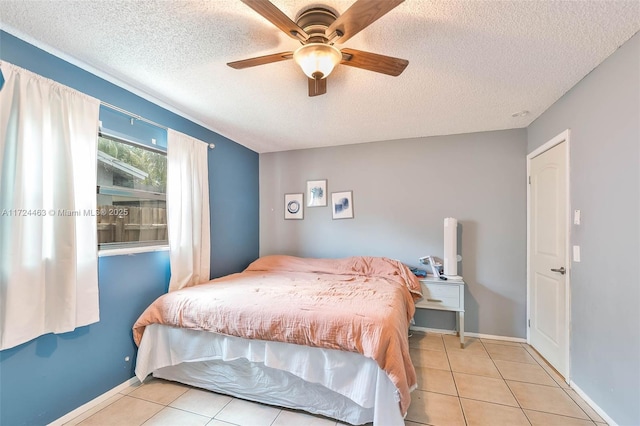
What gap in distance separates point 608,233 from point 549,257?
0.87 metres

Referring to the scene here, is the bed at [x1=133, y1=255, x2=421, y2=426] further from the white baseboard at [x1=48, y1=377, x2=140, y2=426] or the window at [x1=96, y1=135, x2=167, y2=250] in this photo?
the window at [x1=96, y1=135, x2=167, y2=250]

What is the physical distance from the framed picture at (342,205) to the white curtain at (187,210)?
5.33ft

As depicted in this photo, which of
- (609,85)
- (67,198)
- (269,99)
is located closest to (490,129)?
(609,85)

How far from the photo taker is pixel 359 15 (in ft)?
3.93

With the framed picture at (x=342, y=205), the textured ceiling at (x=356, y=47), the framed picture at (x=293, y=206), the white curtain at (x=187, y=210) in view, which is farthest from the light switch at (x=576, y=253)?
the white curtain at (x=187, y=210)

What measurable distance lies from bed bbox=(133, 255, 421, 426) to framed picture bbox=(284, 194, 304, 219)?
152 centimetres

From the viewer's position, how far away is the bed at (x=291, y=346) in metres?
1.59

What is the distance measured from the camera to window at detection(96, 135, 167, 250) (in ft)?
6.80

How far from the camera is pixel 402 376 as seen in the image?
1505 millimetres

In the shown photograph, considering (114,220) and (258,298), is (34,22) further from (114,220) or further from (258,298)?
(258,298)

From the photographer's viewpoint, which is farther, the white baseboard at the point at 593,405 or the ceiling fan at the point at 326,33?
the white baseboard at the point at 593,405

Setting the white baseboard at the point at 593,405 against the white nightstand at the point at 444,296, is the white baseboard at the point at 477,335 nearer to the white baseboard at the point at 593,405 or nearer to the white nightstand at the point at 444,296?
the white nightstand at the point at 444,296

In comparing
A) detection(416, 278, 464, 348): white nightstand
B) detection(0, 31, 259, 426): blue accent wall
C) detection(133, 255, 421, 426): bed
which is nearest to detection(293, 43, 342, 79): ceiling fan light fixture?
detection(133, 255, 421, 426): bed

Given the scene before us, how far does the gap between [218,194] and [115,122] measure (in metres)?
1.27
